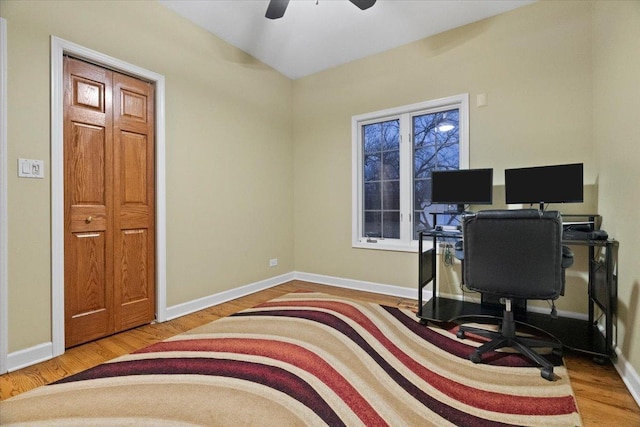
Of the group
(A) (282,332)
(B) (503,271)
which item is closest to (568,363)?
(B) (503,271)

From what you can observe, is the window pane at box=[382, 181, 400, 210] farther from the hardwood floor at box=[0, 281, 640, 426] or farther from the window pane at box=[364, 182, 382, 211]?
the hardwood floor at box=[0, 281, 640, 426]

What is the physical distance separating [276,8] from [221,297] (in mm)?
2896

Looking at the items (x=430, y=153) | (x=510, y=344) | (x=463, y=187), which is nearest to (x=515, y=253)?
(x=510, y=344)

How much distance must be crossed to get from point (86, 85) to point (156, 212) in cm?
114

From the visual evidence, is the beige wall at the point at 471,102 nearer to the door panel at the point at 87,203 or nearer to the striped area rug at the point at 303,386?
the striped area rug at the point at 303,386

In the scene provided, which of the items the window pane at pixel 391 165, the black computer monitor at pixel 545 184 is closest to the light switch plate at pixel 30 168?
the window pane at pixel 391 165

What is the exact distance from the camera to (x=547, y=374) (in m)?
1.74

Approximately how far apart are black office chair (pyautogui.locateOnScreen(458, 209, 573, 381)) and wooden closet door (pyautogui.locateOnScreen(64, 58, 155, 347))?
2.72 meters

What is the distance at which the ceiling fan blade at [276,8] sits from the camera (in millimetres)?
2350

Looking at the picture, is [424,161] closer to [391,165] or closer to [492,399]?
[391,165]

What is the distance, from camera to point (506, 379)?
5.72ft

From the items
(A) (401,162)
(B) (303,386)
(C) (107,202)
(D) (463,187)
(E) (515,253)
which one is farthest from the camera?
(A) (401,162)

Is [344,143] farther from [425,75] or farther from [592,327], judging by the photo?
[592,327]

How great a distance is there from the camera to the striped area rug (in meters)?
1.44
